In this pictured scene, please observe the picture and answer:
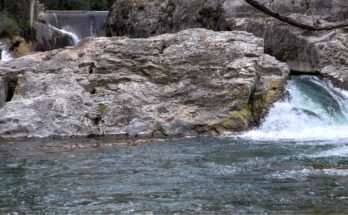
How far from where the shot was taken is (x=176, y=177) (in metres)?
9.86

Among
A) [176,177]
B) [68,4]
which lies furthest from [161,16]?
[68,4]

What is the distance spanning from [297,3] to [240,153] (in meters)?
10.8

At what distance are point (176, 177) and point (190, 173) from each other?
0.37 m

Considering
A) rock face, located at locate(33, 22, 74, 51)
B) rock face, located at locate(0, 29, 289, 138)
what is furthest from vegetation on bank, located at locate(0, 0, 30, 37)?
rock face, located at locate(0, 29, 289, 138)

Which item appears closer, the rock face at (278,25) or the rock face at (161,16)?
the rock face at (278,25)

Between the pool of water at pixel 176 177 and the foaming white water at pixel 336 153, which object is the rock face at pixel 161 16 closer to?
the pool of water at pixel 176 177

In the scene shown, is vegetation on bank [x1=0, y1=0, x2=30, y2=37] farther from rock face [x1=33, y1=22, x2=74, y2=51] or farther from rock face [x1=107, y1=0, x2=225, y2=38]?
rock face [x1=107, y1=0, x2=225, y2=38]

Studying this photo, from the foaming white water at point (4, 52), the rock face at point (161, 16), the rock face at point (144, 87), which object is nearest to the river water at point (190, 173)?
the rock face at point (144, 87)

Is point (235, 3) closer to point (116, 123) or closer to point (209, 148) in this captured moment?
point (116, 123)

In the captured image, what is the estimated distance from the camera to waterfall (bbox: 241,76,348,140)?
597 inches

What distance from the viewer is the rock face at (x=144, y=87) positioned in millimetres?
15477

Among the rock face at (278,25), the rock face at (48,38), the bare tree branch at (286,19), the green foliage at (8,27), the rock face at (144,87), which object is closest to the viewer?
the bare tree branch at (286,19)

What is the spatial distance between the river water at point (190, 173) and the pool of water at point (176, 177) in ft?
0.04

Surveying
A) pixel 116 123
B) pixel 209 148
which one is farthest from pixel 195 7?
pixel 209 148
